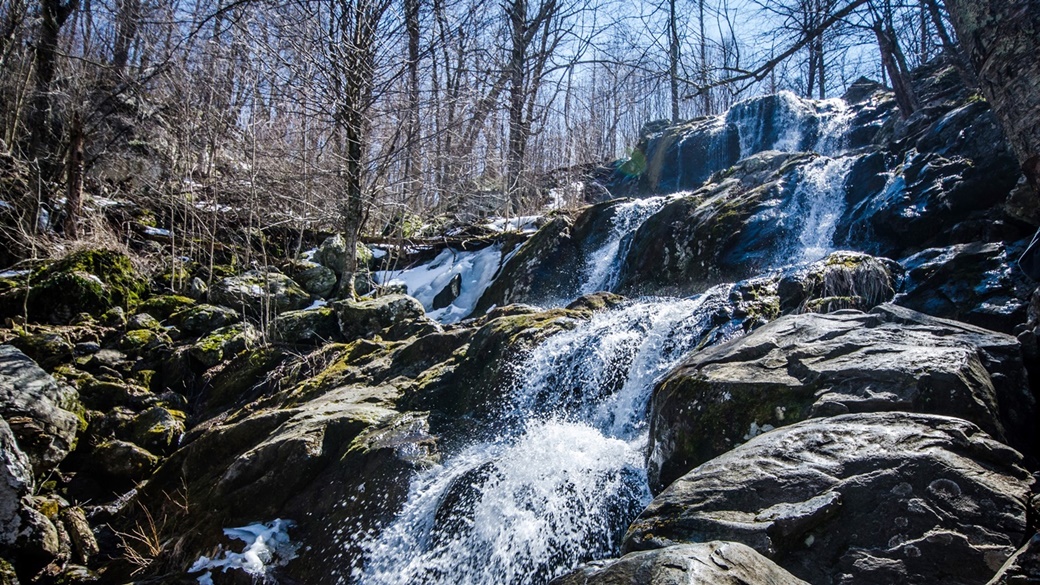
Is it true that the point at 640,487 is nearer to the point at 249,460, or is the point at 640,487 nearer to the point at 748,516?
the point at 748,516

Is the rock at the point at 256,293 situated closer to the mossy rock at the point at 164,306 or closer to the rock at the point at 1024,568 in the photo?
the mossy rock at the point at 164,306

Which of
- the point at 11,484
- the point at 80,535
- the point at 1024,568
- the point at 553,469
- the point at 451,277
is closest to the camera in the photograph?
the point at 1024,568

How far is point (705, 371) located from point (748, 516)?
Result: 1330 mm

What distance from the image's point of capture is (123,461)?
17.5 feet

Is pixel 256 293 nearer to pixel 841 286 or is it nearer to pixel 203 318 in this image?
pixel 203 318

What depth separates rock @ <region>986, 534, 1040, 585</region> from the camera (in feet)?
5.05

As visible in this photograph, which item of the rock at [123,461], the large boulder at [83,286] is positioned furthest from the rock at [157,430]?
the large boulder at [83,286]

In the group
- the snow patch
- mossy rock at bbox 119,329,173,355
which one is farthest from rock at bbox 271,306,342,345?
the snow patch

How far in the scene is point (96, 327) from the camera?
7359mm

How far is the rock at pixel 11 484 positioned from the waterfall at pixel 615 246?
6.35 m

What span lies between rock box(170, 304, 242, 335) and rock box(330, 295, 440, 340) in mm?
1508

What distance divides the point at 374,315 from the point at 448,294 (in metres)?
2.35

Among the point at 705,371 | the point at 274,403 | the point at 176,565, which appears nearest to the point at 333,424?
the point at 176,565

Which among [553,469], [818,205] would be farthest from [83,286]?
[818,205]
